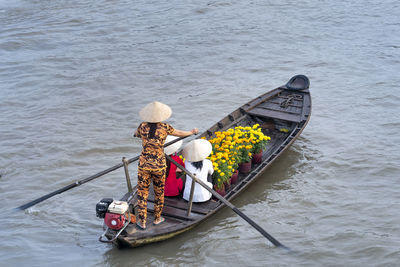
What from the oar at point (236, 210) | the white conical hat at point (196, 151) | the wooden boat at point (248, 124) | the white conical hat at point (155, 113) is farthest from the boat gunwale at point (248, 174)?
the white conical hat at point (155, 113)

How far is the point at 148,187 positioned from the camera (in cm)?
656

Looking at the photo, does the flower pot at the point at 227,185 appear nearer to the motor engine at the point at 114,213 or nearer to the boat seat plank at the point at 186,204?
the boat seat plank at the point at 186,204

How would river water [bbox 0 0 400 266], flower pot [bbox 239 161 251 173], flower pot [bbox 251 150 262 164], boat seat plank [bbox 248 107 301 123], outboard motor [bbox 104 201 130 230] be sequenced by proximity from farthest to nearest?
boat seat plank [bbox 248 107 301 123]
flower pot [bbox 251 150 262 164]
flower pot [bbox 239 161 251 173]
river water [bbox 0 0 400 266]
outboard motor [bbox 104 201 130 230]

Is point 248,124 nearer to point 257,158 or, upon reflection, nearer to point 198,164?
point 257,158

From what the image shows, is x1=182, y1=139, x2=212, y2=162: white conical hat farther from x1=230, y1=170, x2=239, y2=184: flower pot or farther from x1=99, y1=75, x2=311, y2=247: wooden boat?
x1=230, y1=170, x2=239, y2=184: flower pot

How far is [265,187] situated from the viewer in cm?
859

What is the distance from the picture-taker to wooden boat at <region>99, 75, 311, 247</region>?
21.4 ft

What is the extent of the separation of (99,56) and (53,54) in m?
1.69

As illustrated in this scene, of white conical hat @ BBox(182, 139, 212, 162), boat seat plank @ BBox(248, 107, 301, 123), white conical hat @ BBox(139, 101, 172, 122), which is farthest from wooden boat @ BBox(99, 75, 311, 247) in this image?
white conical hat @ BBox(139, 101, 172, 122)

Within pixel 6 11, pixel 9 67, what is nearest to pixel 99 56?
pixel 9 67

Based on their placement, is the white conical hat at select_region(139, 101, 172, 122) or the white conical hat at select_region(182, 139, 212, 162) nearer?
the white conical hat at select_region(139, 101, 172, 122)

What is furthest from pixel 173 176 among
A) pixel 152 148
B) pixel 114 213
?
pixel 114 213

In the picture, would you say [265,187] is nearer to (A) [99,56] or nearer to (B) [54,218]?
(B) [54,218]

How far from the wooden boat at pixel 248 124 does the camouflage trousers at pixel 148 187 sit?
0.21 meters
